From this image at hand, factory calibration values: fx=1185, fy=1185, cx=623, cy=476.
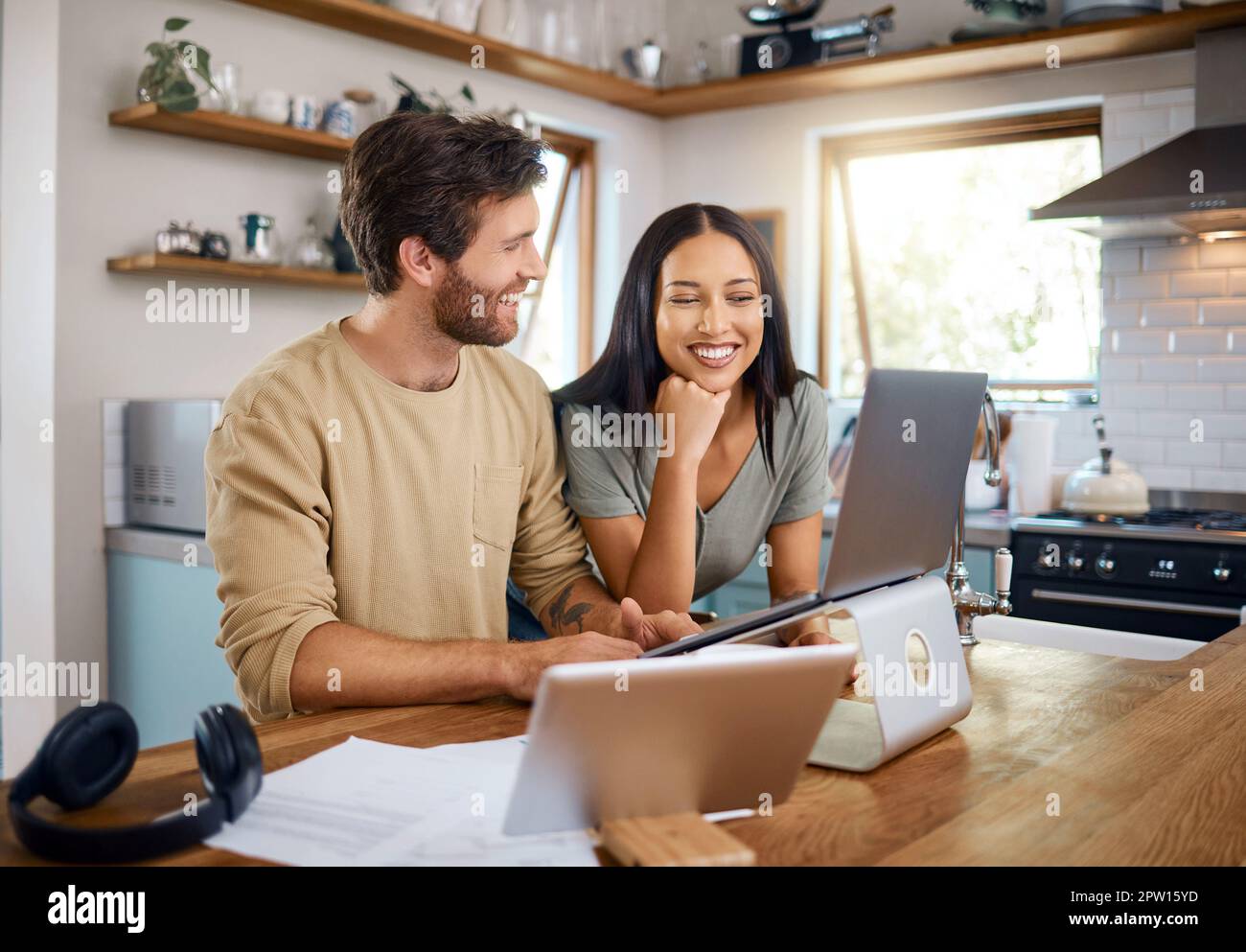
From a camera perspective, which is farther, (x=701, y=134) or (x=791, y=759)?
(x=701, y=134)

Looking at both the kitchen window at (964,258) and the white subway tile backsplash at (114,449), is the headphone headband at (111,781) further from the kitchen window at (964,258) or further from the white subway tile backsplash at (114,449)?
the kitchen window at (964,258)

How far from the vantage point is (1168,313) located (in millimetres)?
4082

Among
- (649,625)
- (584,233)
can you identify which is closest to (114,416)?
(649,625)

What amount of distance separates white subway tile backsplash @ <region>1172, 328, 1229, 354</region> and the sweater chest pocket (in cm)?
300

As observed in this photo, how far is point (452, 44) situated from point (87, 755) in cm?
341

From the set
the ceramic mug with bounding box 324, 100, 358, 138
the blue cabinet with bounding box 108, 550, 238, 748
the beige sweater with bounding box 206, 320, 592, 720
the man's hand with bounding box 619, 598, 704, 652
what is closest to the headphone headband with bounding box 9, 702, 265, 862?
the beige sweater with bounding box 206, 320, 592, 720

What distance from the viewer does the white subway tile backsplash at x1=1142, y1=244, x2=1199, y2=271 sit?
159 inches

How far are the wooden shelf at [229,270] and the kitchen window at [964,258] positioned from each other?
2.03 metres

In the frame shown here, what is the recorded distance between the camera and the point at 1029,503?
3906mm

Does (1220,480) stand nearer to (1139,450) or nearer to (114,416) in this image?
(1139,450)
